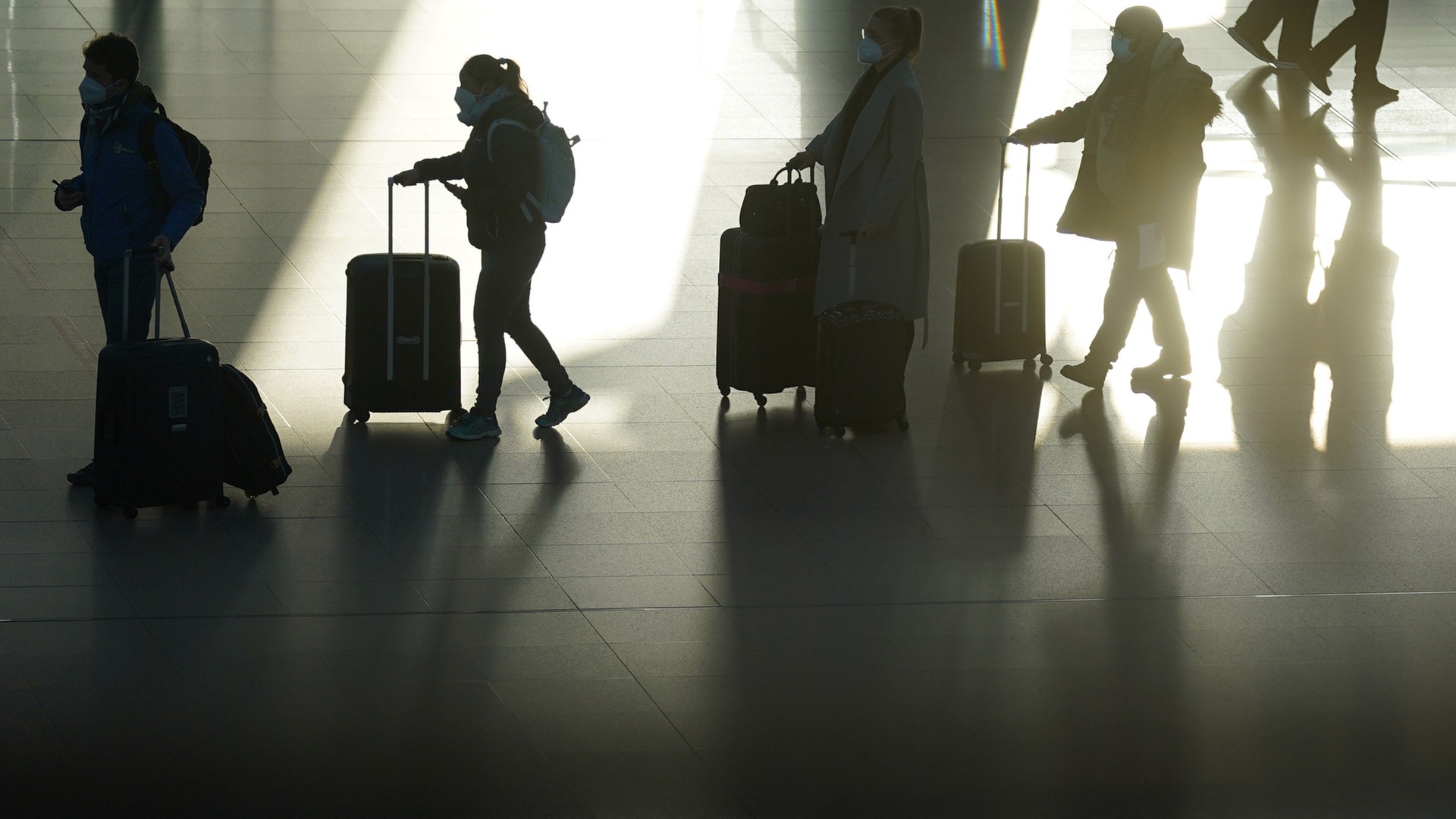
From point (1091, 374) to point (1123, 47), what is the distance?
4.54 ft

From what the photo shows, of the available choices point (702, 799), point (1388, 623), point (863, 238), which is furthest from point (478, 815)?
point (863, 238)

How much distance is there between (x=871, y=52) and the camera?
279 inches

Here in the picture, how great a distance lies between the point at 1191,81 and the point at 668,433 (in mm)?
2542

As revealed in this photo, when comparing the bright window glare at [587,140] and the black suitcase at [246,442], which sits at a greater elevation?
the bright window glare at [587,140]

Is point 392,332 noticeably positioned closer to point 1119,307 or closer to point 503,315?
point 503,315

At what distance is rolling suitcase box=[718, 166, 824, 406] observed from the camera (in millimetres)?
7316

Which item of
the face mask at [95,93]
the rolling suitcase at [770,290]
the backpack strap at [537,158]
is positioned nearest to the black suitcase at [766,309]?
the rolling suitcase at [770,290]

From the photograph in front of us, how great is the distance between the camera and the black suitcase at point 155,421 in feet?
19.7

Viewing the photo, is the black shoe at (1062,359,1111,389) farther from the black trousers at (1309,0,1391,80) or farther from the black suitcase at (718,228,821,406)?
the black trousers at (1309,0,1391,80)

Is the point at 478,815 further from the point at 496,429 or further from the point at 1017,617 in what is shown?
the point at 496,429

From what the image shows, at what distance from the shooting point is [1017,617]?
5504mm

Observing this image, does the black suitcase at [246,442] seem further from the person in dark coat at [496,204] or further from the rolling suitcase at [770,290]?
the rolling suitcase at [770,290]

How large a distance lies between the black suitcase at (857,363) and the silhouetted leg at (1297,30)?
8445mm

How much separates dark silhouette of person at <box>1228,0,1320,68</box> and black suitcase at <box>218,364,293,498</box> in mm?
10370
